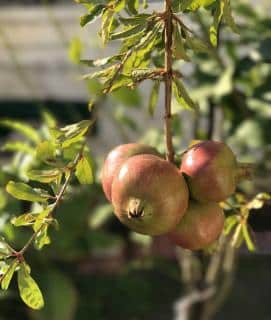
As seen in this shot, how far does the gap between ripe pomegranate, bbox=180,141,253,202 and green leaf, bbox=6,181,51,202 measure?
148 millimetres

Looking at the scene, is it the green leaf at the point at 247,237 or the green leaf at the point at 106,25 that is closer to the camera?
the green leaf at the point at 106,25

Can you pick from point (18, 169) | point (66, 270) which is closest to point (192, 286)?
point (18, 169)

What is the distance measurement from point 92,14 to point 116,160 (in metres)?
0.15

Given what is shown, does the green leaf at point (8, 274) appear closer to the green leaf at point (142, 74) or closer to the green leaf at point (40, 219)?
the green leaf at point (40, 219)

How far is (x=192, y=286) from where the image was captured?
2354mm

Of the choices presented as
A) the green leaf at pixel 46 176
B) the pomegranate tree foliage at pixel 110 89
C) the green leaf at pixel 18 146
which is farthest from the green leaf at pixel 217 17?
the green leaf at pixel 18 146

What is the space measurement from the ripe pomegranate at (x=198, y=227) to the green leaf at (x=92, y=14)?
21cm

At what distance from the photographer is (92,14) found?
816mm

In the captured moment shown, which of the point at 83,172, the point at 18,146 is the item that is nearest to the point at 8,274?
the point at 83,172

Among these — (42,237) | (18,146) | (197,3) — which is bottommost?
(18,146)

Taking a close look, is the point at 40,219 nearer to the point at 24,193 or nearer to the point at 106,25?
the point at 24,193

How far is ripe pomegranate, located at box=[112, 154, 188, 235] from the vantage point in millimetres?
762

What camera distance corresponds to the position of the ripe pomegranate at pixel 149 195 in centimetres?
76

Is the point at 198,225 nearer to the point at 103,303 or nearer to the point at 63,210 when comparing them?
the point at 63,210
